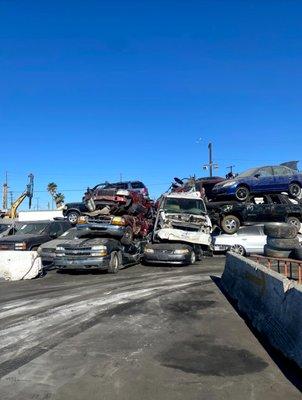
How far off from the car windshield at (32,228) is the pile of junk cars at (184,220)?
0.05 metres

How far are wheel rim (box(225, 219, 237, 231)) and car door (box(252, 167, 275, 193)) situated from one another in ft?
5.28

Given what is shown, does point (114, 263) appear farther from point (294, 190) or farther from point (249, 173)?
point (294, 190)

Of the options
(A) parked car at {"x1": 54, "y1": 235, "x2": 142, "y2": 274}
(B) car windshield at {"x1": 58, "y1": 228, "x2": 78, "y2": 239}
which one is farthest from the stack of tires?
(B) car windshield at {"x1": 58, "y1": 228, "x2": 78, "y2": 239}

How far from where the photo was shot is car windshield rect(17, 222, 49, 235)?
19.7 metres

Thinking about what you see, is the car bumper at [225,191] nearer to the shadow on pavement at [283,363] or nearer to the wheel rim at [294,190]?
the wheel rim at [294,190]

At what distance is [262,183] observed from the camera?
776 inches

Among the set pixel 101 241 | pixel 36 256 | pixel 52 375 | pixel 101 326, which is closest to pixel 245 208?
pixel 101 241

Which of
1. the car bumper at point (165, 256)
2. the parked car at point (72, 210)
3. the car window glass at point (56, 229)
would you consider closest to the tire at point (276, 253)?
the car bumper at point (165, 256)

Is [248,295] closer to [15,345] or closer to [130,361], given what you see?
[130,361]

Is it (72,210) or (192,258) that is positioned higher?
(72,210)

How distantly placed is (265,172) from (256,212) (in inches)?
67.7

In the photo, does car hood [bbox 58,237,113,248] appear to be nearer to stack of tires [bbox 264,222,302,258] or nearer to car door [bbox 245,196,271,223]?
stack of tires [bbox 264,222,302,258]

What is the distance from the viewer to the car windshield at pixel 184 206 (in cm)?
1931

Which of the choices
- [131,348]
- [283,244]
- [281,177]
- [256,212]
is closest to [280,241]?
[283,244]
